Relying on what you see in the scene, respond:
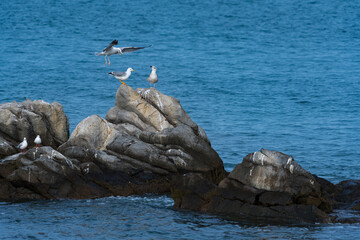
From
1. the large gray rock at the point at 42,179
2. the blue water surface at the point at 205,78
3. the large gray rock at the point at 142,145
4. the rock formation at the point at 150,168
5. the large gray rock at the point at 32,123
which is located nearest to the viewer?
the blue water surface at the point at 205,78

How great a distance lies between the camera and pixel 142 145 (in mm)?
33188

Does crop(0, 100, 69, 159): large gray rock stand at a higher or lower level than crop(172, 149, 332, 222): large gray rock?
higher

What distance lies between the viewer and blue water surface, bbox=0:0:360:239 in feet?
91.2

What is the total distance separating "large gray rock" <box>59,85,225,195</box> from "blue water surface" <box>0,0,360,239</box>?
2.06 meters

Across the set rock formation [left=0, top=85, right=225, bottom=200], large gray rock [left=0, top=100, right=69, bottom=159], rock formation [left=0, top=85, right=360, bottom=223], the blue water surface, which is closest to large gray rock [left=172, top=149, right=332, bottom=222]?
rock formation [left=0, top=85, right=360, bottom=223]

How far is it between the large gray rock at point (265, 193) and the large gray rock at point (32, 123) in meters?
9.21

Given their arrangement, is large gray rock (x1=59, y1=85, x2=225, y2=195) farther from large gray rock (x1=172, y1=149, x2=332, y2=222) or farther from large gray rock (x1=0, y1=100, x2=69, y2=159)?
large gray rock (x1=172, y1=149, x2=332, y2=222)

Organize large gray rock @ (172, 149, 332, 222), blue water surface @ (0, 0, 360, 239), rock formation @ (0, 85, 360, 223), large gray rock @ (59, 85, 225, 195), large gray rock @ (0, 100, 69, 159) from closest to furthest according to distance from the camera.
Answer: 1. blue water surface @ (0, 0, 360, 239)
2. large gray rock @ (172, 149, 332, 222)
3. rock formation @ (0, 85, 360, 223)
4. large gray rock @ (59, 85, 225, 195)
5. large gray rock @ (0, 100, 69, 159)

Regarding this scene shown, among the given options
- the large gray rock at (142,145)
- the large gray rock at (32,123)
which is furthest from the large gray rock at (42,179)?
the large gray rock at (32,123)

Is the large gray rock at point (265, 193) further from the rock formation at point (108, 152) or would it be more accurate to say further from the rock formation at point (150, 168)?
the rock formation at point (108, 152)

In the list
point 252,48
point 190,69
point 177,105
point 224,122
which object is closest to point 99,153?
point 177,105

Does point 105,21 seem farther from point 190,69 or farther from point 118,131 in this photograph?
point 118,131

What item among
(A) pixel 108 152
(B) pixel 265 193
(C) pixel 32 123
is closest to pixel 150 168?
(A) pixel 108 152

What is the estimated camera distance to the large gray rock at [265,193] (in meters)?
28.0
